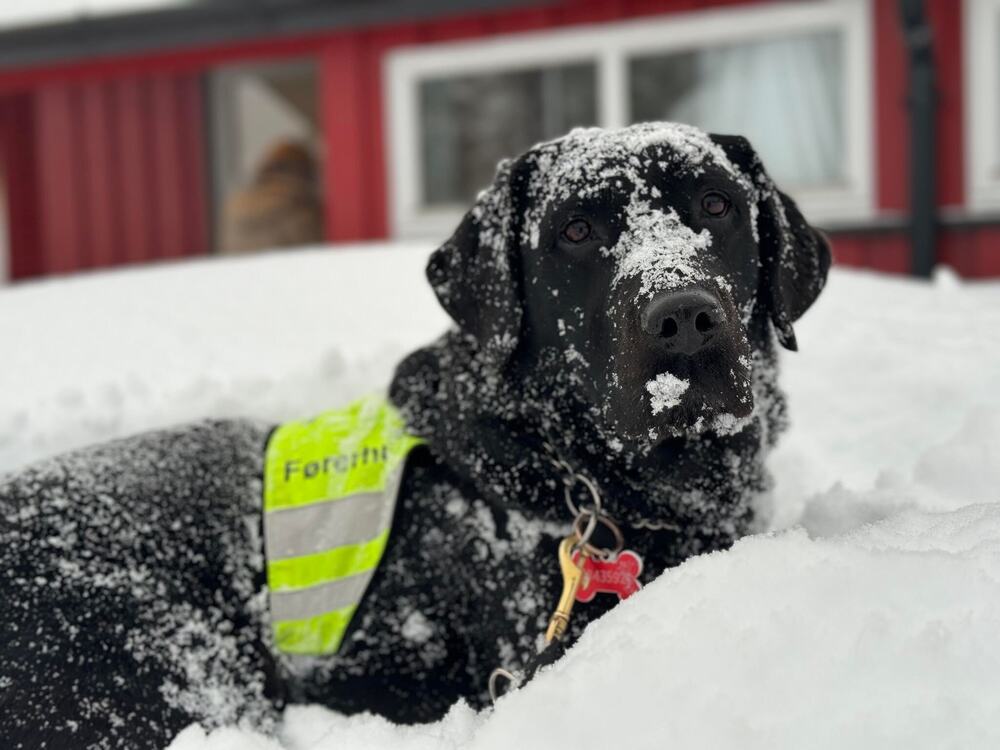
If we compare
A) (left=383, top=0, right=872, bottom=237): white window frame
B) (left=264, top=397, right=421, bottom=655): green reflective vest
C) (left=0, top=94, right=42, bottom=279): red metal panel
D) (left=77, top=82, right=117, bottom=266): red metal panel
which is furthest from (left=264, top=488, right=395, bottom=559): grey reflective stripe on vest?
(left=0, top=94, right=42, bottom=279): red metal panel

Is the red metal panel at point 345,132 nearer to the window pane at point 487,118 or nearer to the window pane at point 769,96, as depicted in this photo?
the window pane at point 487,118

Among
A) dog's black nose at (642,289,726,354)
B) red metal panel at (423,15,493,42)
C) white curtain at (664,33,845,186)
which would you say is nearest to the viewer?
dog's black nose at (642,289,726,354)

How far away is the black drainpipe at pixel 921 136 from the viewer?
646cm

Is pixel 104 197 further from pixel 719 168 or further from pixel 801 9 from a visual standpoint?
pixel 719 168

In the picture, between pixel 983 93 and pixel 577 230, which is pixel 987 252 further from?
pixel 577 230

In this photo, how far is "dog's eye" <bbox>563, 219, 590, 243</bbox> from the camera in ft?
7.21

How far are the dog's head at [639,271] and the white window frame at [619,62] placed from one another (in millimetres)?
5183

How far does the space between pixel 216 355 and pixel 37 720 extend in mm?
2484

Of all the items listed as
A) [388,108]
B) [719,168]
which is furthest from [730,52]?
[719,168]

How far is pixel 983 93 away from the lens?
263 inches

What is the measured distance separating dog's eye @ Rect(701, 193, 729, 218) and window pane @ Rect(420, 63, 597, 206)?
5820 mm

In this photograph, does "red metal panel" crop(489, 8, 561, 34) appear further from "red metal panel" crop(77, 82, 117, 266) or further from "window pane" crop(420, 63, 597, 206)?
"red metal panel" crop(77, 82, 117, 266)

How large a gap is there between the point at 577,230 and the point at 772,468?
126 cm

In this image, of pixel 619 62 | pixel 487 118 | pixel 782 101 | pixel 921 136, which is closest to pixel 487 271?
pixel 921 136
